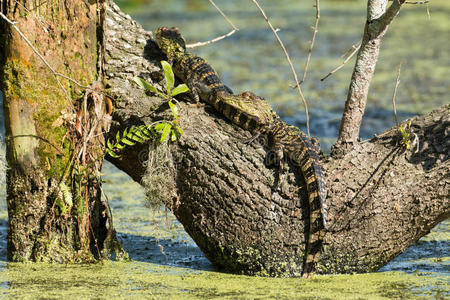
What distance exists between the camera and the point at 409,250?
4480 millimetres

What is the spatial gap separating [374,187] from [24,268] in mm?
2212

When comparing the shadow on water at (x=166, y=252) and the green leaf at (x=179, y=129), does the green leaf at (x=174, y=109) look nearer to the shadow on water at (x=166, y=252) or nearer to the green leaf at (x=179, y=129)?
the green leaf at (x=179, y=129)

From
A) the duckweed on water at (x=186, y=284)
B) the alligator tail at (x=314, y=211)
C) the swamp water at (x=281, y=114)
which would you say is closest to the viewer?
the duckweed on water at (x=186, y=284)

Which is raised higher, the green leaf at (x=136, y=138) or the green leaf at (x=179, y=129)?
the green leaf at (x=179, y=129)

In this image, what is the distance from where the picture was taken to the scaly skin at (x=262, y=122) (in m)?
3.67

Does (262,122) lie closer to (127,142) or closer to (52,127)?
(127,142)

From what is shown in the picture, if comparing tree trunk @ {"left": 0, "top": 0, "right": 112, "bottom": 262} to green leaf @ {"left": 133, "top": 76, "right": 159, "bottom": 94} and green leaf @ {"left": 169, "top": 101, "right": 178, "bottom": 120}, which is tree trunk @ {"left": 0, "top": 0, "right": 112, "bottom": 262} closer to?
green leaf @ {"left": 133, "top": 76, "right": 159, "bottom": 94}

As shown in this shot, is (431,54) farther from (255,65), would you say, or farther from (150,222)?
(150,222)

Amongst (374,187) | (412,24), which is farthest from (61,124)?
(412,24)

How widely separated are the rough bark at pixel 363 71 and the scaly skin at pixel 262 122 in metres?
0.24

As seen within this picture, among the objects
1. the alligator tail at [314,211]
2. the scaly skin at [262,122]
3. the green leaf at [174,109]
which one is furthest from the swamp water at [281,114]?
the green leaf at [174,109]

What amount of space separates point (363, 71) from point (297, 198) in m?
1.00

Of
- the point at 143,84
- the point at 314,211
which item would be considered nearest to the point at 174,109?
the point at 143,84

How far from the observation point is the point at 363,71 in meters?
4.02
